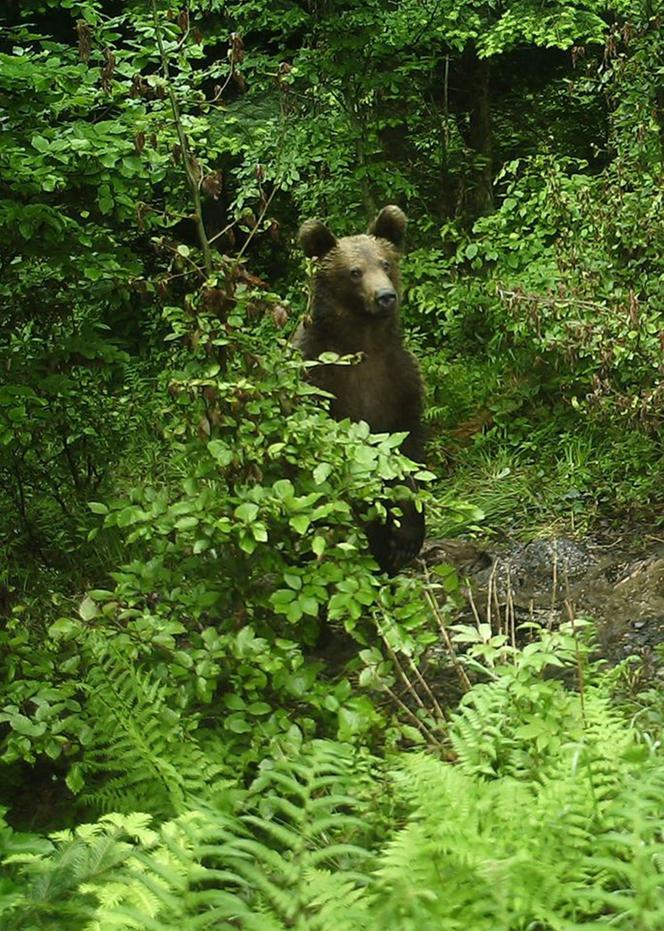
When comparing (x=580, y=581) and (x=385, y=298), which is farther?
(x=385, y=298)

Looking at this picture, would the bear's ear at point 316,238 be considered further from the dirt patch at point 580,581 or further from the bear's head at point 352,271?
the dirt patch at point 580,581

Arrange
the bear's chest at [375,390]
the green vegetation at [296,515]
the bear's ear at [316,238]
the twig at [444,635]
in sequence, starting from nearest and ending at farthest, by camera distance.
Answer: the green vegetation at [296,515] < the twig at [444,635] < the bear's chest at [375,390] < the bear's ear at [316,238]

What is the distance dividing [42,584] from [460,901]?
4.43 meters

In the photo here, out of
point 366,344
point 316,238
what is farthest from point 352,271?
point 366,344

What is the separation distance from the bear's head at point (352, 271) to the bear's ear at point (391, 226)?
0.46 ft

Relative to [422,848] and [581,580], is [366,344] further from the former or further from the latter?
[422,848]

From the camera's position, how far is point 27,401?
5.88 metres

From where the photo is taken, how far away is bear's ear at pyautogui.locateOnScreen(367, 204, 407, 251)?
6.77m

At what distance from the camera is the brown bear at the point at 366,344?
6.22 m

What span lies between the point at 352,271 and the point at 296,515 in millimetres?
2794

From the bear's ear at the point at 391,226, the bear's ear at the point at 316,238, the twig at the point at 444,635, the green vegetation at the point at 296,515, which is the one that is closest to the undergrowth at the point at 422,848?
the green vegetation at the point at 296,515

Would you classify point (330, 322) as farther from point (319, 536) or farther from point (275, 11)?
point (275, 11)

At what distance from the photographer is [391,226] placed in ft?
22.3

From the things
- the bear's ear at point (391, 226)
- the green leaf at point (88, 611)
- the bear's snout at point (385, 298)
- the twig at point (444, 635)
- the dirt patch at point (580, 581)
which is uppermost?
the bear's ear at point (391, 226)
